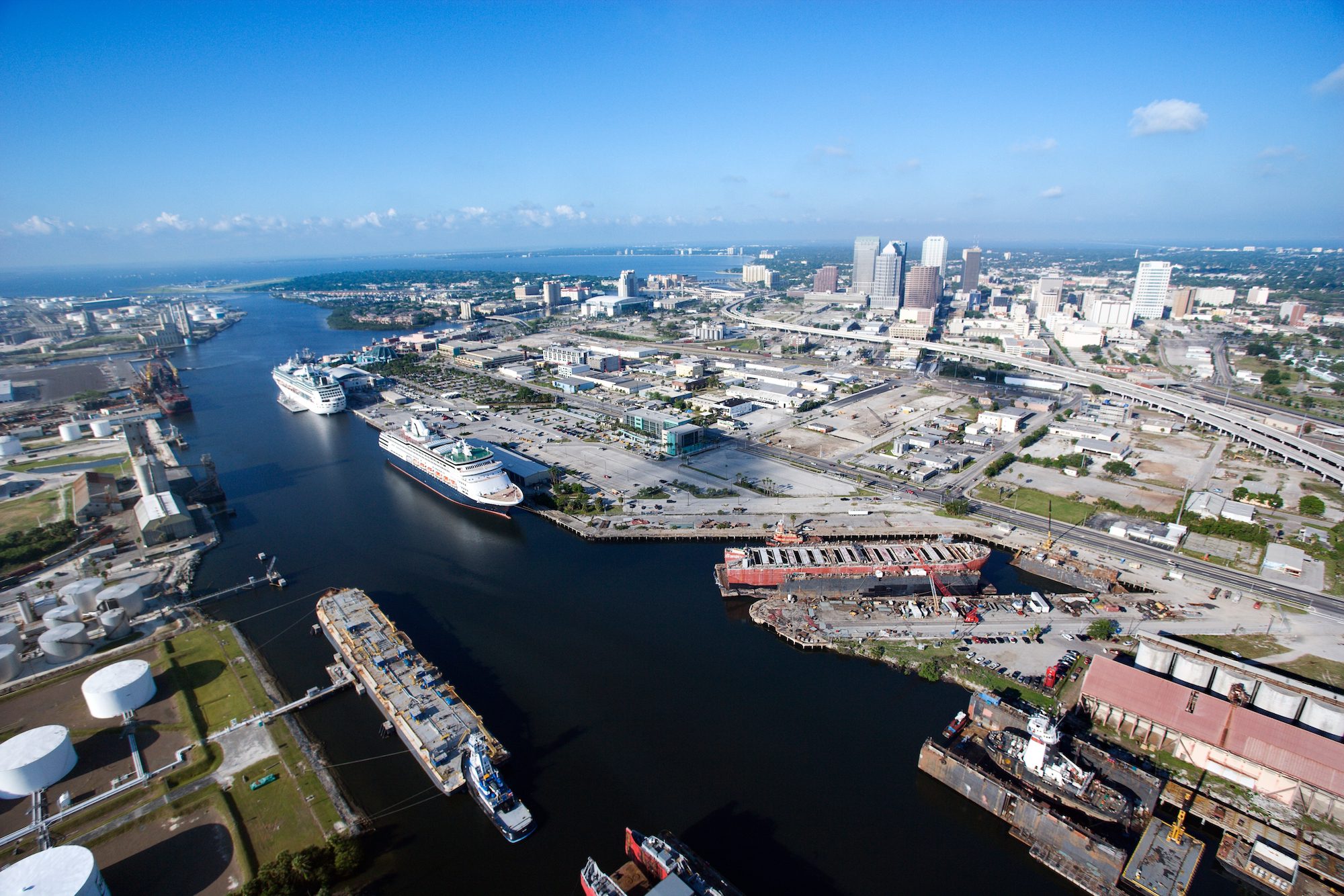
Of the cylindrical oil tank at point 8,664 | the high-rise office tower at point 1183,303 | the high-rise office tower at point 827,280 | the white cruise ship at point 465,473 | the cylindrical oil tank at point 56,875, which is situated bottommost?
the cylindrical oil tank at point 8,664

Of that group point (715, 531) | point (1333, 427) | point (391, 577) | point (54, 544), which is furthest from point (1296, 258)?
point (54, 544)

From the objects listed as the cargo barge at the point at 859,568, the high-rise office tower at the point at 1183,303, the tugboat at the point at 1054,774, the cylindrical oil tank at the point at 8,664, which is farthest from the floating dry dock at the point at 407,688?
the high-rise office tower at the point at 1183,303

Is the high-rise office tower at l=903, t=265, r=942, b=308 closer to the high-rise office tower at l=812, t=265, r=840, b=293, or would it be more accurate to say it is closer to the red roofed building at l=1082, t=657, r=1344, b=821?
the high-rise office tower at l=812, t=265, r=840, b=293

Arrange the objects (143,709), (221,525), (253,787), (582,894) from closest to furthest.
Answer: (582,894) < (253,787) < (143,709) < (221,525)

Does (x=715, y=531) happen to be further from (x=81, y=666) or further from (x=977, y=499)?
(x=81, y=666)

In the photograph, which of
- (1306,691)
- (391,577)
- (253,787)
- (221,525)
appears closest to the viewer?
(253,787)

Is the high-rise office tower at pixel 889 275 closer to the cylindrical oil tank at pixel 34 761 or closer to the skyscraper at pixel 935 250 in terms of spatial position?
the skyscraper at pixel 935 250
